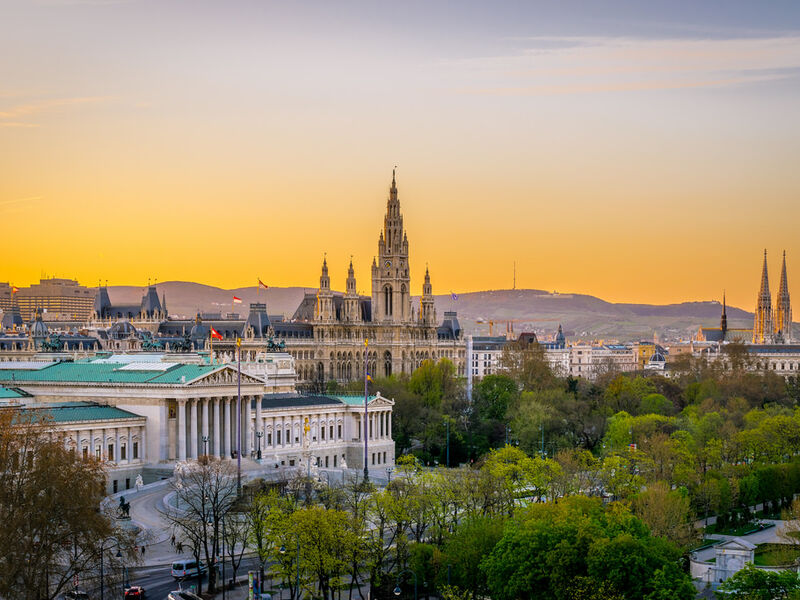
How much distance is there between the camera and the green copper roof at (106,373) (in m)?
127

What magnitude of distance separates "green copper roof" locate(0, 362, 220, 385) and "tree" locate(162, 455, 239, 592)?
18.2 metres

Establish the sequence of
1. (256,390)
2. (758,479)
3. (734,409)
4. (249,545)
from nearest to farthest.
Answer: (249,545) → (758,479) → (256,390) → (734,409)

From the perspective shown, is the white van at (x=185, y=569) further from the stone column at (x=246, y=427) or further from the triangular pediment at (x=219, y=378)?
the stone column at (x=246, y=427)

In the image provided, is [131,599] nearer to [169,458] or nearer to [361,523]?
[361,523]

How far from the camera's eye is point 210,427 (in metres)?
129

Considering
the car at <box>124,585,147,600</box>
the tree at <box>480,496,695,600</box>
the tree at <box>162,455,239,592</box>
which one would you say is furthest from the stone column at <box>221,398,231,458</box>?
the tree at <box>480,496,695,600</box>

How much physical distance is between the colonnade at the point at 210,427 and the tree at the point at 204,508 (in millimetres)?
14288

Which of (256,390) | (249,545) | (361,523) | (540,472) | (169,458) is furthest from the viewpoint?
(256,390)

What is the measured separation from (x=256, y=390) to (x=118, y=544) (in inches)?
2315

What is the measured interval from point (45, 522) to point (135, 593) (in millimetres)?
Result: 7966

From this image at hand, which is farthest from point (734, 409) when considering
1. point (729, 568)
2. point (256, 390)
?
point (729, 568)

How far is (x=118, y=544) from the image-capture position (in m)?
77.2

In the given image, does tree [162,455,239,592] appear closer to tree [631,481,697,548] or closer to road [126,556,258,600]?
road [126,556,258,600]

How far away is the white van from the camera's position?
3292 inches
